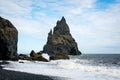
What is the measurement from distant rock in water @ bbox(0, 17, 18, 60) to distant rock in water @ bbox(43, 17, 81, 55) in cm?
9874

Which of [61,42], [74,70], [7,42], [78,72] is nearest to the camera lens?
[78,72]

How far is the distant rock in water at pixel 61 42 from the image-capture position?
566 ft

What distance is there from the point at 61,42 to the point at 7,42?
10824 cm

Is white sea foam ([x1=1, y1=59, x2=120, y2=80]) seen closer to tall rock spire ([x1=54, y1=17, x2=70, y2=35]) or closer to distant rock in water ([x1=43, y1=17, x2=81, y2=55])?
distant rock in water ([x1=43, y1=17, x2=81, y2=55])

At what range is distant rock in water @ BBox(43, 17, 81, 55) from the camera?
566ft

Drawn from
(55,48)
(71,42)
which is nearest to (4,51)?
(55,48)

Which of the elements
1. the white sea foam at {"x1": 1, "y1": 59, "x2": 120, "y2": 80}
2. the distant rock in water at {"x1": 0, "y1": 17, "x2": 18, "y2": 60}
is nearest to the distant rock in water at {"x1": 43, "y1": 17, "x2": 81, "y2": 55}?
the distant rock in water at {"x1": 0, "y1": 17, "x2": 18, "y2": 60}

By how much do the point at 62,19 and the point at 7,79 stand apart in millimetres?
172020

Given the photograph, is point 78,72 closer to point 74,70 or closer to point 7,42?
point 74,70

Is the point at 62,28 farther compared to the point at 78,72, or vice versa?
the point at 62,28

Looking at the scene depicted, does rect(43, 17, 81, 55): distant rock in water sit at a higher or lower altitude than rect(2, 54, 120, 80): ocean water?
higher

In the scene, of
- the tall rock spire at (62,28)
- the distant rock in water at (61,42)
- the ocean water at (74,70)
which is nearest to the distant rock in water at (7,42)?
the ocean water at (74,70)

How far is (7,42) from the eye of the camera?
223 feet

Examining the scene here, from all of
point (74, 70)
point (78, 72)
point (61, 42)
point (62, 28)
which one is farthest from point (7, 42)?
point (62, 28)
